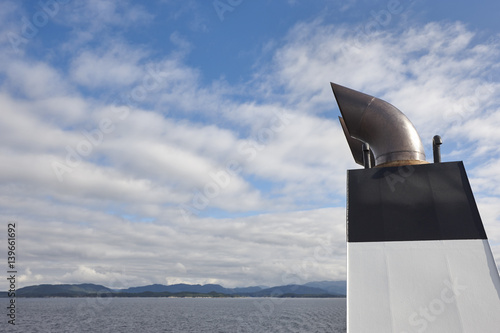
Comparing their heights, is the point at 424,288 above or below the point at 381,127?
below

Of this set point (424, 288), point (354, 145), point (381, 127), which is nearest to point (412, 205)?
point (424, 288)

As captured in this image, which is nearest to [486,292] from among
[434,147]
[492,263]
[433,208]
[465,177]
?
[492,263]

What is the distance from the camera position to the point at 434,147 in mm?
9828

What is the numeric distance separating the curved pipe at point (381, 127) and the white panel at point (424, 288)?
9.89 ft

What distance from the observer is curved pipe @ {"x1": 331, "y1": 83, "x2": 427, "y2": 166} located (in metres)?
9.99

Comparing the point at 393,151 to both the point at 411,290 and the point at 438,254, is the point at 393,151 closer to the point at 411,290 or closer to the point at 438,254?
the point at 438,254

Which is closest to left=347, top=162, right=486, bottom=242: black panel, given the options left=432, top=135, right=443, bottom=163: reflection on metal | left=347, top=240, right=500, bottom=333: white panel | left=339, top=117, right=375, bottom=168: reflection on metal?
left=347, top=240, right=500, bottom=333: white panel

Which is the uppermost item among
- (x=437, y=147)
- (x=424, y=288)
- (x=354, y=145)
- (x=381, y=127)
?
(x=354, y=145)

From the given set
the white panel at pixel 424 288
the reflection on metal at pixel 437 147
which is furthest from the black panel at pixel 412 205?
Answer: the reflection on metal at pixel 437 147

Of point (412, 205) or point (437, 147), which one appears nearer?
point (412, 205)

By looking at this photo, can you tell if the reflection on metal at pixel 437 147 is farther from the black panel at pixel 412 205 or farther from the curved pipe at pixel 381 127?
the black panel at pixel 412 205

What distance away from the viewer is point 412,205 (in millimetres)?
8367

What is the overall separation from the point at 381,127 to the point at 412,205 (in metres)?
3.14

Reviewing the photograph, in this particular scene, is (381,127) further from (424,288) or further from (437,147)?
(424,288)
